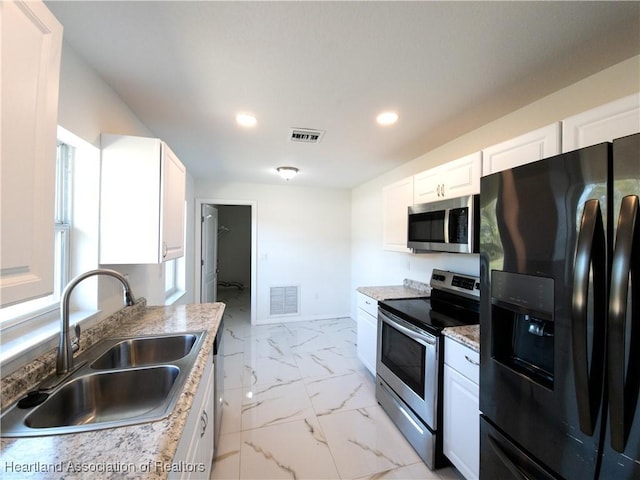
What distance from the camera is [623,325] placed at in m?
0.76

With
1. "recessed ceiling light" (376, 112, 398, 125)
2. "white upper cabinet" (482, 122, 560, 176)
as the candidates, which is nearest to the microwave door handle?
"white upper cabinet" (482, 122, 560, 176)

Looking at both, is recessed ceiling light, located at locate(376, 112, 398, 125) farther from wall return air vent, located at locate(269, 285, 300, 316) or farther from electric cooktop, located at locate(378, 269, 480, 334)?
wall return air vent, located at locate(269, 285, 300, 316)

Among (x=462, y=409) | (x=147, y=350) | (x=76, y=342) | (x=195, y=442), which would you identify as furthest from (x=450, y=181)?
(x=76, y=342)

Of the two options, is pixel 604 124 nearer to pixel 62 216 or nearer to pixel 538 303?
pixel 538 303

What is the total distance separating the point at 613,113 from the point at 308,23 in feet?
4.23

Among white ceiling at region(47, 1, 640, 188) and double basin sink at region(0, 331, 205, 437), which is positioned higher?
white ceiling at region(47, 1, 640, 188)

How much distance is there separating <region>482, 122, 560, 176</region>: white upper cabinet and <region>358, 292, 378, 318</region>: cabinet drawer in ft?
4.90

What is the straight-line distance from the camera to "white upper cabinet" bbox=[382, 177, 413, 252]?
2473 mm

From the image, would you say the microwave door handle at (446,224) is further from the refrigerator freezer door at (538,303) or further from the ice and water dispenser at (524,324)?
the ice and water dispenser at (524,324)

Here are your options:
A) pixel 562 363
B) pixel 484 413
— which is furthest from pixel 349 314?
pixel 562 363

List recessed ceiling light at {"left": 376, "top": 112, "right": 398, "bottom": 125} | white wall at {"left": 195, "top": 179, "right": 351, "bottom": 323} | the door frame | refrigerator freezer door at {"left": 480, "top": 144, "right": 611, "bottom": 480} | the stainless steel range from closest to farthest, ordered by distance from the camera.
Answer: refrigerator freezer door at {"left": 480, "top": 144, "right": 611, "bottom": 480} < the stainless steel range < recessed ceiling light at {"left": 376, "top": 112, "right": 398, "bottom": 125} < the door frame < white wall at {"left": 195, "top": 179, "right": 351, "bottom": 323}

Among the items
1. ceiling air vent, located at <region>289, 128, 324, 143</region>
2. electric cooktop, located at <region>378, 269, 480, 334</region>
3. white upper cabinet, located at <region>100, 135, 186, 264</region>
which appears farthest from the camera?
ceiling air vent, located at <region>289, 128, 324, 143</region>

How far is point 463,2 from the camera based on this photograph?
1002 millimetres

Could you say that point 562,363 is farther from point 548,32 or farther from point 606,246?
point 548,32
